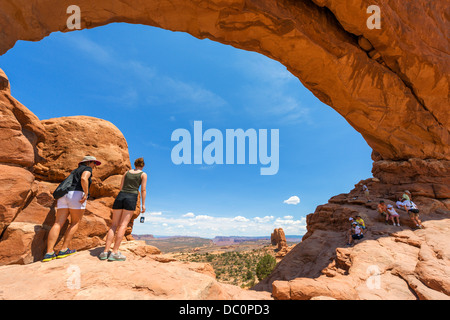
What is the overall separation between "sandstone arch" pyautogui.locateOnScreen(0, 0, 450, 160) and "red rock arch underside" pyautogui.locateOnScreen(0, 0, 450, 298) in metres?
0.05

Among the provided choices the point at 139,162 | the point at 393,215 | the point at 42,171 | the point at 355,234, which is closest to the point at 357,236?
the point at 355,234

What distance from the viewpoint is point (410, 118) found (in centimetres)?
1222

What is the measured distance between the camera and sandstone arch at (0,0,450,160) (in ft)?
24.5

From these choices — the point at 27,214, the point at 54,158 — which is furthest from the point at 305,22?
the point at 27,214

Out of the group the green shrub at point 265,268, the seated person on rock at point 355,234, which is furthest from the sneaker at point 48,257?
the green shrub at point 265,268

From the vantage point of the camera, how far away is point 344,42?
9906 millimetres

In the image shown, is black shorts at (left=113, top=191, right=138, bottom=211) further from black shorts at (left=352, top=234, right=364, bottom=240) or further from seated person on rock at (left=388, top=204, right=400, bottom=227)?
seated person on rock at (left=388, top=204, right=400, bottom=227)

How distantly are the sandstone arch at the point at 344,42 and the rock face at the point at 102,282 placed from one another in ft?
23.8

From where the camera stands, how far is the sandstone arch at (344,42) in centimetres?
747

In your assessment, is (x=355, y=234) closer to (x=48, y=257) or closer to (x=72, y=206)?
(x=72, y=206)

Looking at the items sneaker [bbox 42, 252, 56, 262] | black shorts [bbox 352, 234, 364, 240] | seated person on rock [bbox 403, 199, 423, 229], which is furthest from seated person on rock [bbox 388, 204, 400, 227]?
sneaker [bbox 42, 252, 56, 262]

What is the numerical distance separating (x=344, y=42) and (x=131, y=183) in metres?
11.9

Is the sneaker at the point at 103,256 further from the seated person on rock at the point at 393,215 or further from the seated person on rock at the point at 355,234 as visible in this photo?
the seated person on rock at the point at 393,215

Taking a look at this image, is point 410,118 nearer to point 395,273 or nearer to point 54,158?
point 395,273
